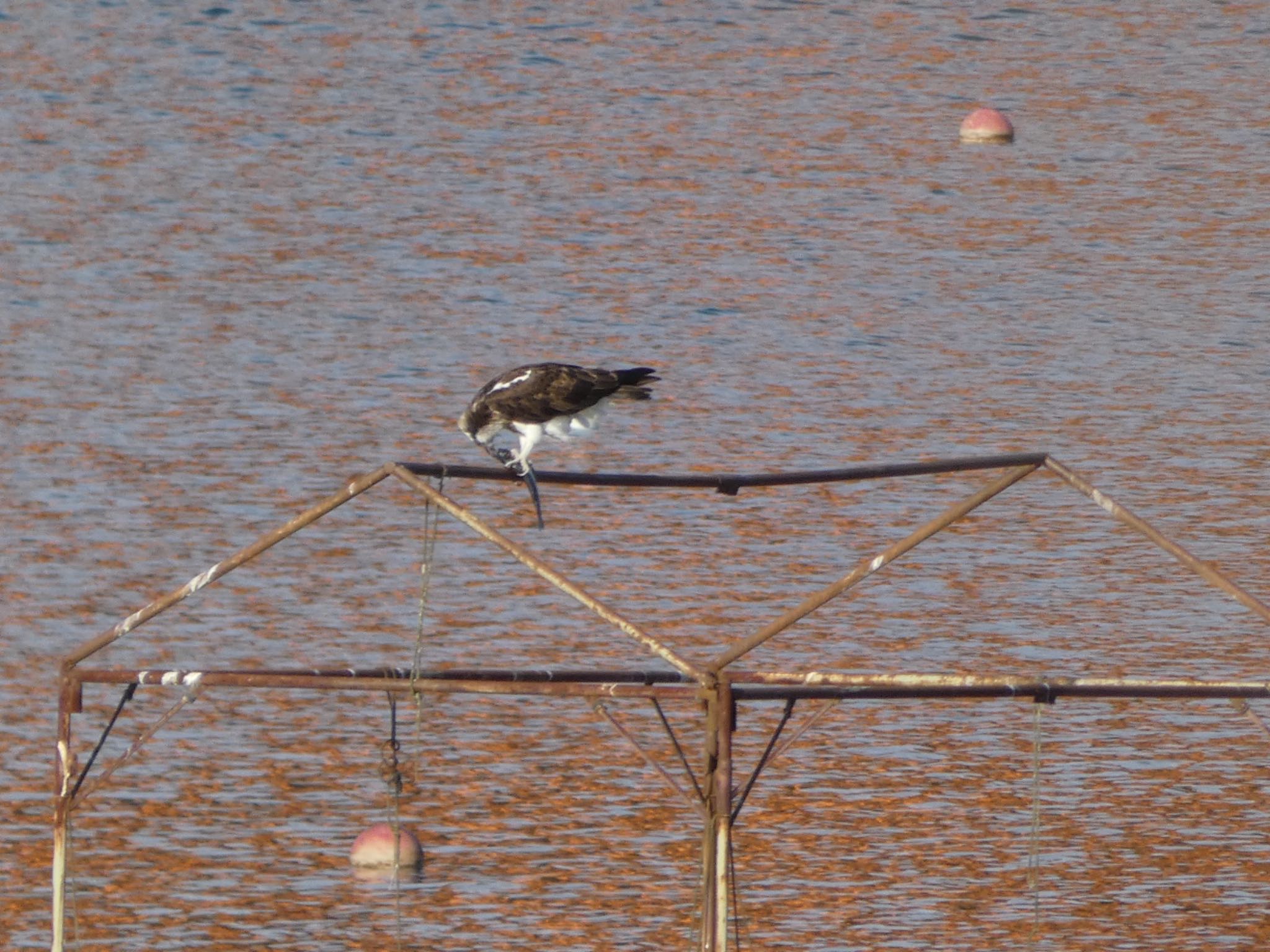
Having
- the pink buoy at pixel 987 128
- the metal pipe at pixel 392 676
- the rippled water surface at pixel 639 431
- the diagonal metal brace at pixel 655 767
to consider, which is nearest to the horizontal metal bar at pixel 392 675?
the metal pipe at pixel 392 676

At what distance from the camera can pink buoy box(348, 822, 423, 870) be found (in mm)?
15461

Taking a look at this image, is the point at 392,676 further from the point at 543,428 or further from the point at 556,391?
the point at 556,391

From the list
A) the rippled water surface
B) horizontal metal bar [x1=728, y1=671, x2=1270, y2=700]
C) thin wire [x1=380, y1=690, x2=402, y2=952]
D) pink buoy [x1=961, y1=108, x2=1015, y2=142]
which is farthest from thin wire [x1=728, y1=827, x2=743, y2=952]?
pink buoy [x1=961, y1=108, x2=1015, y2=142]

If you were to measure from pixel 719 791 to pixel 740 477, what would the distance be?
5.05 feet

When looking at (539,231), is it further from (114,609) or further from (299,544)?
(114,609)

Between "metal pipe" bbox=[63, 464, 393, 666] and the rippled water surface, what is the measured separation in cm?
385

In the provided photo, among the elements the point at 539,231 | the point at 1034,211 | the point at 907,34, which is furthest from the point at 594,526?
the point at 907,34

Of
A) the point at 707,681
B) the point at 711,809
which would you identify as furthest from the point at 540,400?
the point at 711,809

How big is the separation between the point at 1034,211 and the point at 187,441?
11495 mm

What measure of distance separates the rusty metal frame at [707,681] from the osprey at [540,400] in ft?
2.43

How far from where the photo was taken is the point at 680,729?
18016 mm

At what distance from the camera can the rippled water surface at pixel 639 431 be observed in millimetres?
15867

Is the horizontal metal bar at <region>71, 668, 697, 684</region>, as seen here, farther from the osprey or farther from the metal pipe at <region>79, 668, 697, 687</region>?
the osprey

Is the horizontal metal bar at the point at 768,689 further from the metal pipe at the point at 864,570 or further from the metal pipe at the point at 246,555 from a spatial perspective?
the metal pipe at the point at 864,570
